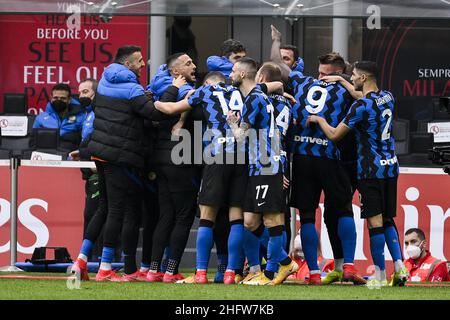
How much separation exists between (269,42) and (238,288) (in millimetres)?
7414

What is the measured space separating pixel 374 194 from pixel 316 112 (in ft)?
2.98

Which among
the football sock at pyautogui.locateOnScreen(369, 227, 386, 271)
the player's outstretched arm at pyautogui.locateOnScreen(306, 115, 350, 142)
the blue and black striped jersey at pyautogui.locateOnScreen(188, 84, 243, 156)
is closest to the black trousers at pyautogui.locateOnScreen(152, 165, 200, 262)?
the blue and black striped jersey at pyautogui.locateOnScreen(188, 84, 243, 156)

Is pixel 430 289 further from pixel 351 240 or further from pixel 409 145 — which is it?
pixel 409 145

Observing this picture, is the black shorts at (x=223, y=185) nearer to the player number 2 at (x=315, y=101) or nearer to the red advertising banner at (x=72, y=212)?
the player number 2 at (x=315, y=101)

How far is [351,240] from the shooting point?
551 inches

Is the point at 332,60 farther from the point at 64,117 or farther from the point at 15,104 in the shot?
the point at 15,104

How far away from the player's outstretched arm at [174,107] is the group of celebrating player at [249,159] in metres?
0.01

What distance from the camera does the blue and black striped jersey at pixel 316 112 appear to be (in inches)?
547

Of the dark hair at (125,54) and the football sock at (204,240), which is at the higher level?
the dark hair at (125,54)

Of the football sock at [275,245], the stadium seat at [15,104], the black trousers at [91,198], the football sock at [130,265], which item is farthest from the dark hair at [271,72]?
the stadium seat at [15,104]

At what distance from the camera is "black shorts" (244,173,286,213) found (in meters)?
13.3

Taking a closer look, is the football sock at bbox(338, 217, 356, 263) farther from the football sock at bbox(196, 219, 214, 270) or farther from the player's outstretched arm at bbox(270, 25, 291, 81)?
the player's outstretched arm at bbox(270, 25, 291, 81)

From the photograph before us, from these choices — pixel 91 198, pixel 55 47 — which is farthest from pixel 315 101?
pixel 55 47
